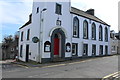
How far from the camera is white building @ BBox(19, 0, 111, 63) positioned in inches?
711

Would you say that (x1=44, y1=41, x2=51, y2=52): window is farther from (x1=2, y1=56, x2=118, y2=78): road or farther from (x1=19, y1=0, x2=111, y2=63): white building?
(x1=2, y1=56, x2=118, y2=78): road

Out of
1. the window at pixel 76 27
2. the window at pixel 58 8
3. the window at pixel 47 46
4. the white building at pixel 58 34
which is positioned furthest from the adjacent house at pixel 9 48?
the window at pixel 47 46

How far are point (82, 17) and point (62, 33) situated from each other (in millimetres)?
Result: 6103

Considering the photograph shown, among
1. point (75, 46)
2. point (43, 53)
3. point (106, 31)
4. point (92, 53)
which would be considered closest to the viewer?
point (43, 53)

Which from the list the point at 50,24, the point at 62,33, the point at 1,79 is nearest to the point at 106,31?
the point at 62,33

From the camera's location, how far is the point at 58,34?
20062 millimetres

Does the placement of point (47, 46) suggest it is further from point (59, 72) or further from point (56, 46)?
point (59, 72)

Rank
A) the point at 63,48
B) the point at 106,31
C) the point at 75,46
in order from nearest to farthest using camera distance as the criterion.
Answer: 1. the point at 63,48
2. the point at 75,46
3. the point at 106,31

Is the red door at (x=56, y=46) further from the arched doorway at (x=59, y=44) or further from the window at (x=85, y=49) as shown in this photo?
the window at (x=85, y=49)

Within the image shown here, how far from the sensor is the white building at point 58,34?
18.1 m

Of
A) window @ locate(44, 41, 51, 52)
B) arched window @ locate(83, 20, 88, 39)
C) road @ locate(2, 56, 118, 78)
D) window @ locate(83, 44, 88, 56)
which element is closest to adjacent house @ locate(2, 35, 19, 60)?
arched window @ locate(83, 20, 88, 39)

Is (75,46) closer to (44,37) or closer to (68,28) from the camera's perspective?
(68,28)

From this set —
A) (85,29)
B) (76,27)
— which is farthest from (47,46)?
(85,29)

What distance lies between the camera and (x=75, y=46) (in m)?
22.3
